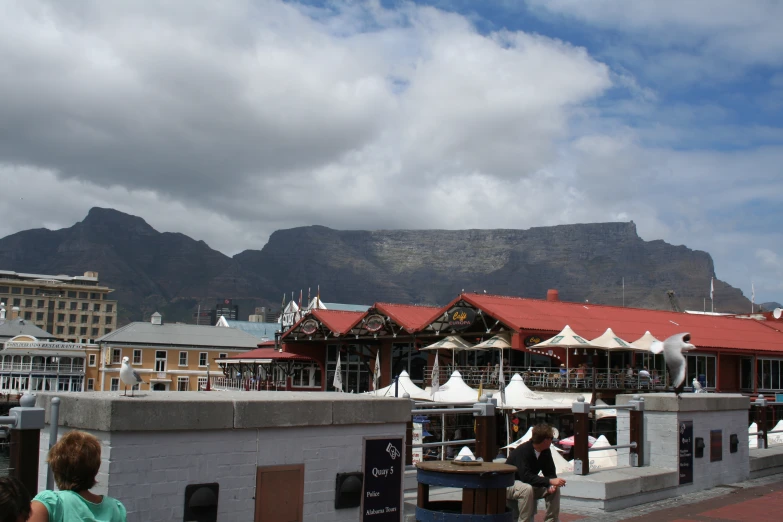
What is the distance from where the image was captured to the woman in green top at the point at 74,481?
167 inches

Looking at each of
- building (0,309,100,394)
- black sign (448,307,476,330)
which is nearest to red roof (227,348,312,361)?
black sign (448,307,476,330)

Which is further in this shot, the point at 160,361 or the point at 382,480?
the point at 160,361

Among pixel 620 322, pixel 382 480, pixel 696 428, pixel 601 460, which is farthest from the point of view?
pixel 620 322

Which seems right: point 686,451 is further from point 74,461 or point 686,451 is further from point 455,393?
point 455,393

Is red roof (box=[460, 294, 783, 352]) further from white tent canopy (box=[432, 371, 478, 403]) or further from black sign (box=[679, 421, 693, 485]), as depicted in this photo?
black sign (box=[679, 421, 693, 485])

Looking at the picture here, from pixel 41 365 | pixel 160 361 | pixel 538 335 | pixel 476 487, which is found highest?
pixel 538 335

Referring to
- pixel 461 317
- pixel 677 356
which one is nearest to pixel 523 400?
pixel 461 317

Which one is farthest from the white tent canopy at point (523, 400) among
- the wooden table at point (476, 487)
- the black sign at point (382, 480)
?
the wooden table at point (476, 487)

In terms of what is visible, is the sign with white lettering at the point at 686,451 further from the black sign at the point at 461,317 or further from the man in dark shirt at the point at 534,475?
the black sign at the point at 461,317

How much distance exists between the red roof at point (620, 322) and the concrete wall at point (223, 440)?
27.2 metres

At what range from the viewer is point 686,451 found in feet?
41.5

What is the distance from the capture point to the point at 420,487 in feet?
22.2

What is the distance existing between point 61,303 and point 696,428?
476 feet

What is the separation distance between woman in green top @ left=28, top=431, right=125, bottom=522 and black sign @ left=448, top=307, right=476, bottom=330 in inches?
1289
